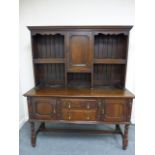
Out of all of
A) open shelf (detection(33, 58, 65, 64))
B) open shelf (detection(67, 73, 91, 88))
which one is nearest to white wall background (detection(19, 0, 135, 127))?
open shelf (detection(33, 58, 65, 64))

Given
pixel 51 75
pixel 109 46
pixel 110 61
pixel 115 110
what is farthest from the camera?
pixel 51 75

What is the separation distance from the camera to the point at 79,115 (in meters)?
2.21

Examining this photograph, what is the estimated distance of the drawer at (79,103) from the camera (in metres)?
2.18

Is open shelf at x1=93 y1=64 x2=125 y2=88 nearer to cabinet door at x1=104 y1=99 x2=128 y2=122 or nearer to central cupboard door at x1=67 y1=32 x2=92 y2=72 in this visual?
central cupboard door at x1=67 y1=32 x2=92 y2=72

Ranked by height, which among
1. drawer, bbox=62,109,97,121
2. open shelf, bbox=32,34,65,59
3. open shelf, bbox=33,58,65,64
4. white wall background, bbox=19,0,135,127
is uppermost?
white wall background, bbox=19,0,135,127

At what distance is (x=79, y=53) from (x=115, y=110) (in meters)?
1.02

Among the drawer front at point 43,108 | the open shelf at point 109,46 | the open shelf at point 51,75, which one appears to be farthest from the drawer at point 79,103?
the open shelf at point 109,46

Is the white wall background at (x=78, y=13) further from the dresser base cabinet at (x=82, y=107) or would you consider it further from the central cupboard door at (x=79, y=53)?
the dresser base cabinet at (x=82, y=107)

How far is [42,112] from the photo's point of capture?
2266 mm

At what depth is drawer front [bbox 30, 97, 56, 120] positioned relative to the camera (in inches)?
87.9

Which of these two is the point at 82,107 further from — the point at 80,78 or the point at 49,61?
the point at 49,61

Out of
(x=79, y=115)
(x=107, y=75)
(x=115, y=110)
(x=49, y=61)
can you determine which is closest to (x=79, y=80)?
(x=107, y=75)

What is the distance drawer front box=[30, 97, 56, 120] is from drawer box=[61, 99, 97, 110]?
0.16 metres

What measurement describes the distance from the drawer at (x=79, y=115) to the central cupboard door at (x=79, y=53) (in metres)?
0.65
